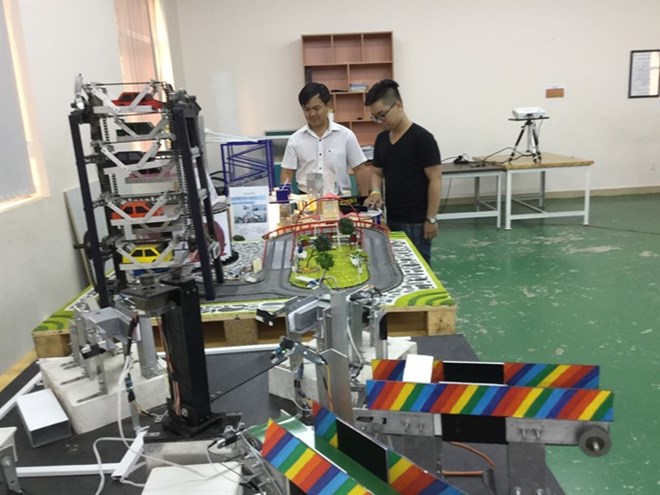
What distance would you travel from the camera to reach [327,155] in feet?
11.1

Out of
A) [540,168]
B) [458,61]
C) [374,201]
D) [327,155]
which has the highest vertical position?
[458,61]

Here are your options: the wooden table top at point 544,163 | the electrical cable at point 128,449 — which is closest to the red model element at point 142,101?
the electrical cable at point 128,449

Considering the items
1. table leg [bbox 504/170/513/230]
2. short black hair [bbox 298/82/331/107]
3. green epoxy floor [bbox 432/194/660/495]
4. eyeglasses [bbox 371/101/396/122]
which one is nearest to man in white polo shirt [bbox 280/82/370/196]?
short black hair [bbox 298/82/331/107]

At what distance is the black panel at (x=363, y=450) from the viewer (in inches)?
25.8

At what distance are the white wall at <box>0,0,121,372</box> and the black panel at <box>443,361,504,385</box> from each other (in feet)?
7.03

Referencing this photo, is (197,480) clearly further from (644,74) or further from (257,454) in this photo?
(644,74)

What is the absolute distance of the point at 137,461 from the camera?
3.43 feet

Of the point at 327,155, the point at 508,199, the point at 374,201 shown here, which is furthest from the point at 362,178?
the point at 508,199

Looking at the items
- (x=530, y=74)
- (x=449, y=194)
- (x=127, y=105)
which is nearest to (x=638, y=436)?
(x=127, y=105)

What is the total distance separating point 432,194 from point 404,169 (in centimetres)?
20

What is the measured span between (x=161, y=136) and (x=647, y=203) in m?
6.42

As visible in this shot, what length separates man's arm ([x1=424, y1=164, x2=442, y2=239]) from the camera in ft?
8.81

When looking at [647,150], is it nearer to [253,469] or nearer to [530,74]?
[530,74]

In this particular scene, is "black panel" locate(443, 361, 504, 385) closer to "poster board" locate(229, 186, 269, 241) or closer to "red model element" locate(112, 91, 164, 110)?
"red model element" locate(112, 91, 164, 110)
